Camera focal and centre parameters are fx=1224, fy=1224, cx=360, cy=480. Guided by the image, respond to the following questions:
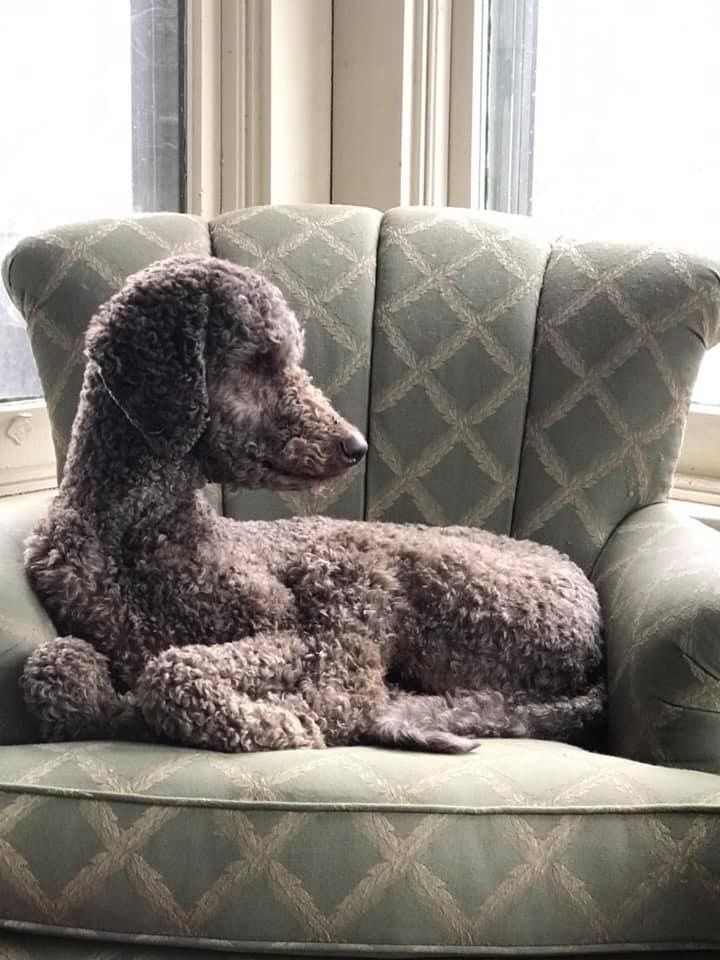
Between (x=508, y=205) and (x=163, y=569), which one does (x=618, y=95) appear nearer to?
(x=508, y=205)

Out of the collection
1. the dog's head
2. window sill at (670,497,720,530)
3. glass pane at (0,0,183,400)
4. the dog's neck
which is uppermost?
glass pane at (0,0,183,400)

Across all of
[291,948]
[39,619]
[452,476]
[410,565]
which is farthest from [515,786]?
[452,476]

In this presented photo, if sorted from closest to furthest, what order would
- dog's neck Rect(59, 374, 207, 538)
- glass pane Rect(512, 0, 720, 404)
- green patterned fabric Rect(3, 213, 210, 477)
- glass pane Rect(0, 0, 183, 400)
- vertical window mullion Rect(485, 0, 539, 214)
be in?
dog's neck Rect(59, 374, 207, 538) → green patterned fabric Rect(3, 213, 210, 477) → glass pane Rect(0, 0, 183, 400) → glass pane Rect(512, 0, 720, 404) → vertical window mullion Rect(485, 0, 539, 214)

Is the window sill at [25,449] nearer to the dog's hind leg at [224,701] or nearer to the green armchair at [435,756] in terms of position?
the green armchair at [435,756]

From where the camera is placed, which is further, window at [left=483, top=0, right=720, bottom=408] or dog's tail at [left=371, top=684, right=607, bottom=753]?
window at [left=483, top=0, right=720, bottom=408]

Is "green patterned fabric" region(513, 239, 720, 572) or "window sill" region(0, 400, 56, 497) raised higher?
"green patterned fabric" region(513, 239, 720, 572)

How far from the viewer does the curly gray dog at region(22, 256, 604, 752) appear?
53.1 inches

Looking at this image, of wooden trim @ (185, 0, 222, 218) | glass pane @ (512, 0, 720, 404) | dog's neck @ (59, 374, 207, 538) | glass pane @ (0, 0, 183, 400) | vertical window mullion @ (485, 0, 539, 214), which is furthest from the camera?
vertical window mullion @ (485, 0, 539, 214)

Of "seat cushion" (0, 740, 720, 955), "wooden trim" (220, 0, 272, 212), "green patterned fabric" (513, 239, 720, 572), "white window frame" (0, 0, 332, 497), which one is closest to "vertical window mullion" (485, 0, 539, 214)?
"white window frame" (0, 0, 332, 497)

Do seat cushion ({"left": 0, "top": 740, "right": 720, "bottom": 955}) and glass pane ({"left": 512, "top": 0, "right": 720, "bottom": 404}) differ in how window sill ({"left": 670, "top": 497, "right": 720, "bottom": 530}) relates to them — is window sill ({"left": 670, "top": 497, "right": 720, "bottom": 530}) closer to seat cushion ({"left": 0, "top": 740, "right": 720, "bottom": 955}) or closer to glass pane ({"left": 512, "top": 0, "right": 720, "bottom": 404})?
glass pane ({"left": 512, "top": 0, "right": 720, "bottom": 404})

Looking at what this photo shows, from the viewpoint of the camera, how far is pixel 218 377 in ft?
4.60

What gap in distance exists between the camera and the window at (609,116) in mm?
2320

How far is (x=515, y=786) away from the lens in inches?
49.1

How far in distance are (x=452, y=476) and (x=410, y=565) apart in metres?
0.35
